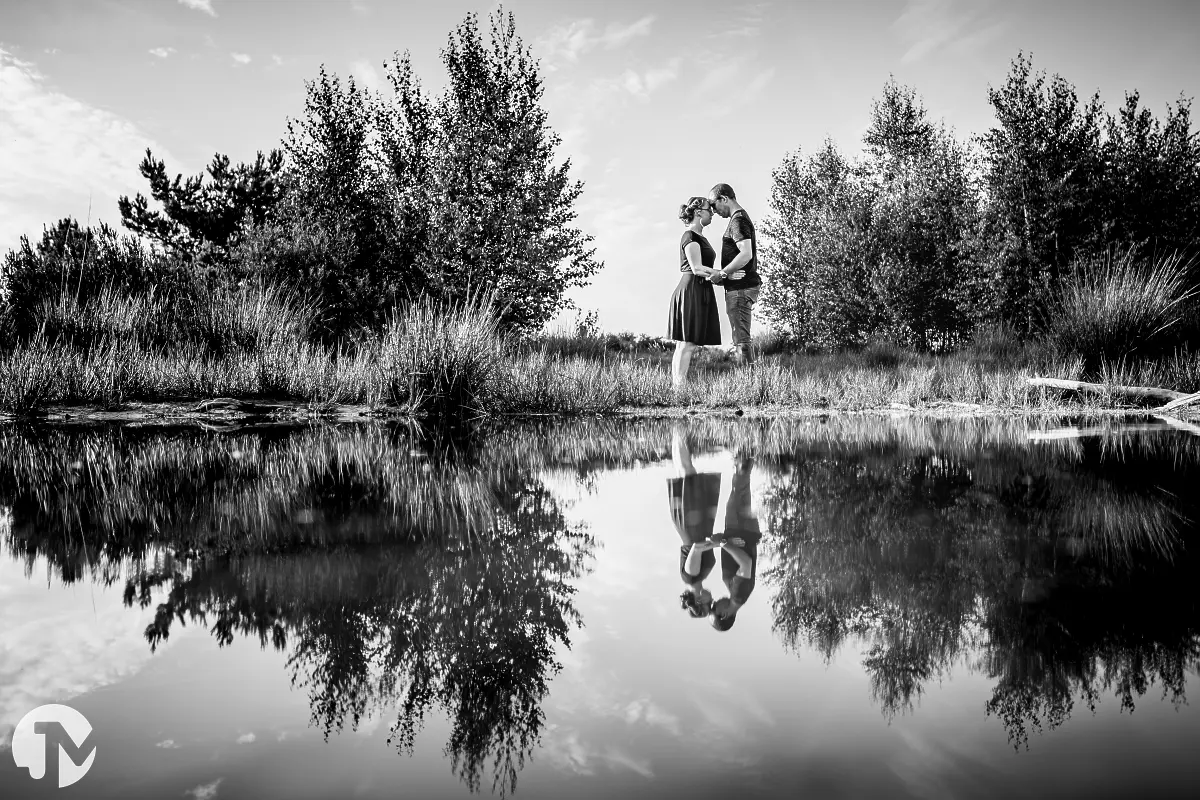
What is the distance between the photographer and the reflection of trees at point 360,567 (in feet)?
4.31

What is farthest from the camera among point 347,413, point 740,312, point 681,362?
point 740,312

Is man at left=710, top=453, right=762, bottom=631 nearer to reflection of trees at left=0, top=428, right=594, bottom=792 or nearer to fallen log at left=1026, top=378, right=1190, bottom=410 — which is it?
reflection of trees at left=0, top=428, right=594, bottom=792

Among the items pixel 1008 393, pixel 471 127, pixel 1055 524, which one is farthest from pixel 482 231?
pixel 1055 524

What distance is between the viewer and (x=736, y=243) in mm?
10922

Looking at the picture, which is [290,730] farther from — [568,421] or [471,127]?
[471,127]

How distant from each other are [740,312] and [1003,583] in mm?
9769

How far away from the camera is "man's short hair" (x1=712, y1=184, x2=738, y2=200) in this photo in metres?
11.0

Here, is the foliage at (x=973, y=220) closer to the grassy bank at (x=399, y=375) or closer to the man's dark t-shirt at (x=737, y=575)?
the grassy bank at (x=399, y=375)

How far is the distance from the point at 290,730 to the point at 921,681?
109 cm

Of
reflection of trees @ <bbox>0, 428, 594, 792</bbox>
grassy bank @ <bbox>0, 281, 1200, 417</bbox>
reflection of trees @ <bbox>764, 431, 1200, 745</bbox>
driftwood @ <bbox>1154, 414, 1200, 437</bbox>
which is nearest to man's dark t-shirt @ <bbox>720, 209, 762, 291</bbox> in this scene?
grassy bank @ <bbox>0, 281, 1200, 417</bbox>

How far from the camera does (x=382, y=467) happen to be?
4.47m

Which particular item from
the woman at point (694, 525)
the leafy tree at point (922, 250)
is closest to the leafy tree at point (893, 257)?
the leafy tree at point (922, 250)

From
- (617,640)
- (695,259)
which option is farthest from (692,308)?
(617,640)

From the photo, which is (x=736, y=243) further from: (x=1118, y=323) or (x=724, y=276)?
(x=1118, y=323)
